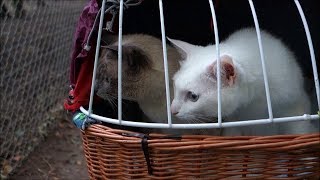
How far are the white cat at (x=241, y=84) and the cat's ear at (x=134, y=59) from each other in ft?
0.47

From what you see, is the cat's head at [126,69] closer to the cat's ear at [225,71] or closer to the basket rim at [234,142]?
the cat's ear at [225,71]

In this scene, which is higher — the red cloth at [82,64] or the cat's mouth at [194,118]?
the red cloth at [82,64]

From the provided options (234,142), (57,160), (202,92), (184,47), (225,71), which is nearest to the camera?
(234,142)

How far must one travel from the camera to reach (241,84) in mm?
1504

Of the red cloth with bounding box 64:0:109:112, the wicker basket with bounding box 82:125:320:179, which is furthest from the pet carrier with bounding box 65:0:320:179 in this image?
the red cloth with bounding box 64:0:109:112

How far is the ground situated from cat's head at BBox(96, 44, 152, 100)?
1070 millimetres

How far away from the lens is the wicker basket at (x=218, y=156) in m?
1.24

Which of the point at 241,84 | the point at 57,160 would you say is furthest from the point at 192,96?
the point at 57,160

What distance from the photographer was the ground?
8.70 ft

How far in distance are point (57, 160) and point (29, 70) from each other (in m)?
0.71

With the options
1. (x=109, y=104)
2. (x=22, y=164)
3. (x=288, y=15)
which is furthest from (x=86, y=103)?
(x=22, y=164)

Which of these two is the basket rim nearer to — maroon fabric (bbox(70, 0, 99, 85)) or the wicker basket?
the wicker basket

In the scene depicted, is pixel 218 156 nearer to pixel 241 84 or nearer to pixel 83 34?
pixel 241 84

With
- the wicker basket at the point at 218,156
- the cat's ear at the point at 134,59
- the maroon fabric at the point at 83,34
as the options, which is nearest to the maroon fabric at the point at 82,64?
the maroon fabric at the point at 83,34
